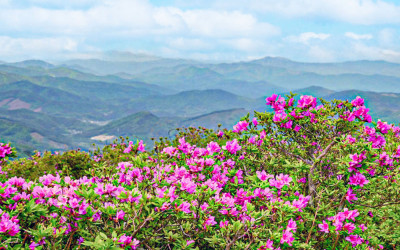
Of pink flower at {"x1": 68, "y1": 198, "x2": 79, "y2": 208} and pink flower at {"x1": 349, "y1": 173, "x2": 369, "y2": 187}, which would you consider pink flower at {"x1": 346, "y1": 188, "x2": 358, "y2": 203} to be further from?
pink flower at {"x1": 68, "y1": 198, "x2": 79, "y2": 208}

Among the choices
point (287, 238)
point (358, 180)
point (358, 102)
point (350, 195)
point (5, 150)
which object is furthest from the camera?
point (5, 150)

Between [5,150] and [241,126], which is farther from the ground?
[241,126]

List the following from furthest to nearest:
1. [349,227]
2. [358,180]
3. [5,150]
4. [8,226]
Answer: [5,150], [358,180], [349,227], [8,226]

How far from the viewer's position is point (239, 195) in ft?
15.4

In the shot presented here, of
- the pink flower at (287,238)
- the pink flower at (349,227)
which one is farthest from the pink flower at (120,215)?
the pink flower at (349,227)

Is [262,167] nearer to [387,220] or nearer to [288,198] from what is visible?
[288,198]

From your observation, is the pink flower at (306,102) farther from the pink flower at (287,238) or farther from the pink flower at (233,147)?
the pink flower at (287,238)

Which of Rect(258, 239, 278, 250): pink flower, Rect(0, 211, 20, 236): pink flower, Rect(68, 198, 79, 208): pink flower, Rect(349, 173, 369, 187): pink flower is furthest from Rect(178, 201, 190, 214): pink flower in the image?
Rect(349, 173, 369, 187): pink flower

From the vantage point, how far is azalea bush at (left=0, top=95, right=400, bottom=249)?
11.9 ft

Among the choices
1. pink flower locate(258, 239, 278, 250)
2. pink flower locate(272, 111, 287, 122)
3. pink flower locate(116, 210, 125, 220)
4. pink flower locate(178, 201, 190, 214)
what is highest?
pink flower locate(272, 111, 287, 122)

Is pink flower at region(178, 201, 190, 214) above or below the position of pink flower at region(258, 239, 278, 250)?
above

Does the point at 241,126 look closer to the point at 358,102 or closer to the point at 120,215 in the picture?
the point at 358,102

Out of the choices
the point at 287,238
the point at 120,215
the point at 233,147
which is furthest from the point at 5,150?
the point at 287,238

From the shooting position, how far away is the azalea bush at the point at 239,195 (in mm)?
3617
